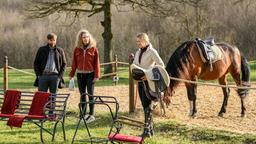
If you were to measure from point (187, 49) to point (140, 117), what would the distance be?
5.92 feet

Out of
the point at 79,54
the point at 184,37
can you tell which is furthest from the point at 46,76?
the point at 184,37

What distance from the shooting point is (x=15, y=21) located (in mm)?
48500

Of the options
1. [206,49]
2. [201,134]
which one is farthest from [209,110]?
[201,134]

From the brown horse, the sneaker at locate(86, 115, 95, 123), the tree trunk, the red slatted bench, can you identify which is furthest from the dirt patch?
the tree trunk

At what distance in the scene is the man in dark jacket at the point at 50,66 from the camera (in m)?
10.2

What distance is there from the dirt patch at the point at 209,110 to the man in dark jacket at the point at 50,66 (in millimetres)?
1950

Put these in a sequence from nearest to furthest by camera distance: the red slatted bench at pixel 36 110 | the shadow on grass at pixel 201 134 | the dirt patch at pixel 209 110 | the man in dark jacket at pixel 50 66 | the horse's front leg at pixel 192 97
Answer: the red slatted bench at pixel 36 110
the shadow on grass at pixel 201 134
the man in dark jacket at pixel 50 66
the dirt patch at pixel 209 110
the horse's front leg at pixel 192 97

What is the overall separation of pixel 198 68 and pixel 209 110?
1.66 m

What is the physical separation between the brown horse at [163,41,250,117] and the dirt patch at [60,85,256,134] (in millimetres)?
334

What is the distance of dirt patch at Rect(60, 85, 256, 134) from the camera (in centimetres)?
1084

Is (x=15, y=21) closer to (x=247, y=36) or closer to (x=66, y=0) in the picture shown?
(x=247, y=36)

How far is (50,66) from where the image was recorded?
10.2 meters

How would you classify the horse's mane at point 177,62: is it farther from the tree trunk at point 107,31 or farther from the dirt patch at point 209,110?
the tree trunk at point 107,31

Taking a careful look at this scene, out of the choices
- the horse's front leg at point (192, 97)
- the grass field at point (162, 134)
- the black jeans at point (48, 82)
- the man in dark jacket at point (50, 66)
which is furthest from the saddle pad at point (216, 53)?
the black jeans at point (48, 82)
